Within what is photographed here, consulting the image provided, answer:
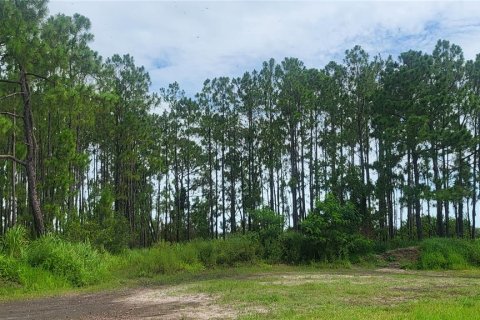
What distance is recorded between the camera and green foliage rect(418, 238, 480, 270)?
22.0 metres

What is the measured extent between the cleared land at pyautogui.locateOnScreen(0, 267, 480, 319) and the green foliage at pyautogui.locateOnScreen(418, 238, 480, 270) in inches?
411

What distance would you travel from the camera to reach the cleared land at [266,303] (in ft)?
25.2

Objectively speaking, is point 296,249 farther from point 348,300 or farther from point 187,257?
point 348,300

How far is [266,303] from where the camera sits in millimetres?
9430

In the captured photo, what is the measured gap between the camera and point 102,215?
25.1 meters

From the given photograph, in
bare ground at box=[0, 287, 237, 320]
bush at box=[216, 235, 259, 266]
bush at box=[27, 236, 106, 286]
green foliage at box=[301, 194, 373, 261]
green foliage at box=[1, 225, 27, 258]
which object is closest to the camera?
bare ground at box=[0, 287, 237, 320]

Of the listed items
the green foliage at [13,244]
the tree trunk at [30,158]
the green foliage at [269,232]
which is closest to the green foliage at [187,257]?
the green foliage at [269,232]

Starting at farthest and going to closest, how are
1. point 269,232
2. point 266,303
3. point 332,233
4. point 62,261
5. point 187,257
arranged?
point 269,232
point 332,233
point 187,257
point 62,261
point 266,303

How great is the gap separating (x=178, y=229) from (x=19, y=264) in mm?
27150

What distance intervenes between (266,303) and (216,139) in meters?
32.4

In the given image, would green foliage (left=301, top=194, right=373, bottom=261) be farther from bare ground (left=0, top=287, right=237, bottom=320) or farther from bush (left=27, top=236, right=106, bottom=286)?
bare ground (left=0, top=287, right=237, bottom=320)

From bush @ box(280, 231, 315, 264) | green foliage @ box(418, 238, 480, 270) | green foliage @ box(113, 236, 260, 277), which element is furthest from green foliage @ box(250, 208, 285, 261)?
green foliage @ box(418, 238, 480, 270)

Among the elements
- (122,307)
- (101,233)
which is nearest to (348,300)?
(122,307)

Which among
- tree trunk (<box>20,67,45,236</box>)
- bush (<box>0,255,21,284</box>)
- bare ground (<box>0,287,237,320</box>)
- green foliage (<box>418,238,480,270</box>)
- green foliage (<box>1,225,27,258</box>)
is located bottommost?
green foliage (<box>418,238,480,270</box>)
